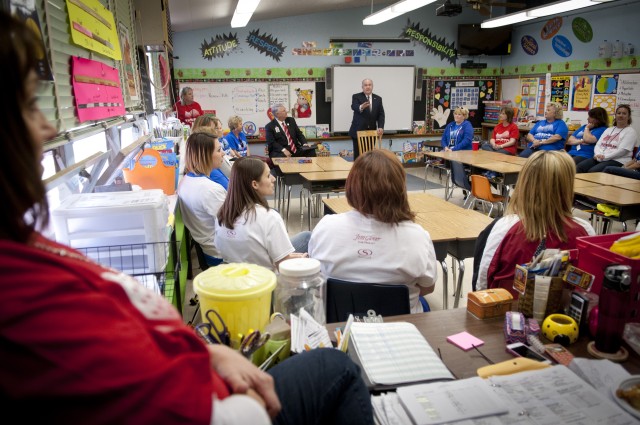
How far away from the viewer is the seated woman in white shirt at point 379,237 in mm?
1890

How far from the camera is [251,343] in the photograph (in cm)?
115

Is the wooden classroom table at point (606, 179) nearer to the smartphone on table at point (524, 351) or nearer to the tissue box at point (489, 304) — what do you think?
the tissue box at point (489, 304)

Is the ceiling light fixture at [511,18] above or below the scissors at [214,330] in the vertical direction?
above

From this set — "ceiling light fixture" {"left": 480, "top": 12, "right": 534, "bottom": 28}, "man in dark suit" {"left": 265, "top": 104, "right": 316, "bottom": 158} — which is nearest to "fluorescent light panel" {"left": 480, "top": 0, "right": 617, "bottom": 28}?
"ceiling light fixture" {"left": 480, "top": 12, "right": 534, "bottom": 28}

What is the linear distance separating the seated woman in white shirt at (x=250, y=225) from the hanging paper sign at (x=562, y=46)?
25.4 feet

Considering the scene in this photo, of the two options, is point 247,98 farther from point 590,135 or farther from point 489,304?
point 489,304

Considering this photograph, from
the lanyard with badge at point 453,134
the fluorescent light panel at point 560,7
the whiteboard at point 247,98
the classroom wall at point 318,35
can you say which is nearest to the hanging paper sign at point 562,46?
the classroom wall at point 318,35

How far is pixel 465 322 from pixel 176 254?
1.48 meters

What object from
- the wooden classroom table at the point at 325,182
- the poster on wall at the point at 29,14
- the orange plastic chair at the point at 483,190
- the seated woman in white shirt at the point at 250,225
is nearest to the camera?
the poster on wall at the point at 29,14

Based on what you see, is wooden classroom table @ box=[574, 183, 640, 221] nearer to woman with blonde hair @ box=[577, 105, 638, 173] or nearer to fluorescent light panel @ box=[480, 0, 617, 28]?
fluorescent light panel @ box=[480, 0, 617, 28]

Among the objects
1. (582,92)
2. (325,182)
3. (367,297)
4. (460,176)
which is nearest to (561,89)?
(582,92)

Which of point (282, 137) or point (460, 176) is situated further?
point (282, 137)

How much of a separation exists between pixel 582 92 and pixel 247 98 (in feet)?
19.8

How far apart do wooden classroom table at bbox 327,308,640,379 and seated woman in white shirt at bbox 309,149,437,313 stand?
1.11 feet
